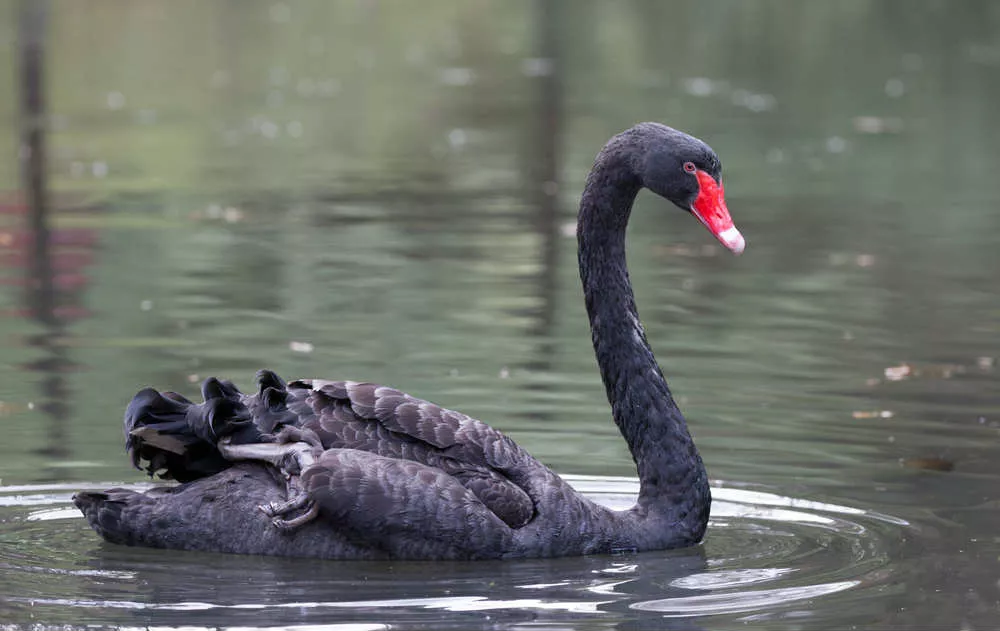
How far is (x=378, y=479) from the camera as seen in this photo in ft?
19.1

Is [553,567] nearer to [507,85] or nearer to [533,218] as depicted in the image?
[533,218]

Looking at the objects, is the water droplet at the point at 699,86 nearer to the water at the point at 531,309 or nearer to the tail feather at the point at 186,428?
the water at the point at 531,309

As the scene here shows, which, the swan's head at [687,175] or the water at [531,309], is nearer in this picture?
the water at [531,309]

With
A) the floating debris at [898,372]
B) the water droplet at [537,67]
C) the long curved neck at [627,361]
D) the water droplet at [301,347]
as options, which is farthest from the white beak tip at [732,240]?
the water droplet at [537,67]

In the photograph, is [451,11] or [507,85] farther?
[451,11]

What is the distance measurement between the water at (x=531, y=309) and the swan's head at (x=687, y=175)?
3.82 feet

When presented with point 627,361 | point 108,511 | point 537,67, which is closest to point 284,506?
point 108,511

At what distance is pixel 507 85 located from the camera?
25.0 meters

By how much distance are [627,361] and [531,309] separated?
14.6 feet

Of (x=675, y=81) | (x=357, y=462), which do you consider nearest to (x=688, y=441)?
(x=357, y=462)

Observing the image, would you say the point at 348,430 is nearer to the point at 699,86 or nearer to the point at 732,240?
the point at 732,240

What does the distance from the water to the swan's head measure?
116cm

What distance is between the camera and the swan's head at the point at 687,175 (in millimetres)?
6285

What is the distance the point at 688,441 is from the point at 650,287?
5260mm
